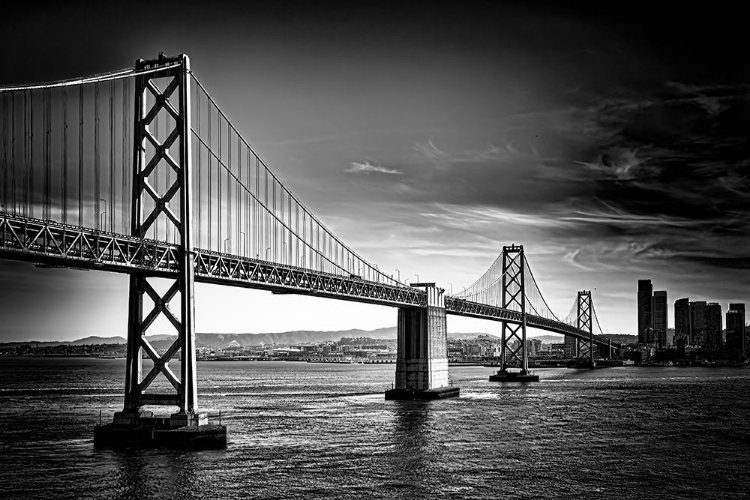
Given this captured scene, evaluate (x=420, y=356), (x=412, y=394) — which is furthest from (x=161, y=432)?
(x=420, y=356)

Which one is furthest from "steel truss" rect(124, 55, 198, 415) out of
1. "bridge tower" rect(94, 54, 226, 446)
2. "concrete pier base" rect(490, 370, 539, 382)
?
"concrete pier base" rect(490, 370, 539, 382)

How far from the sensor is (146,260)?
135 ft

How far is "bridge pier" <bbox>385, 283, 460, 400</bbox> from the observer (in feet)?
262

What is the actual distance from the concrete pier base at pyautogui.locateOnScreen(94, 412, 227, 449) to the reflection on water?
0.75 m

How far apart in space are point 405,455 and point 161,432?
11.2m

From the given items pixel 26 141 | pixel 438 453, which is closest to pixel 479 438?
pixel 438 453

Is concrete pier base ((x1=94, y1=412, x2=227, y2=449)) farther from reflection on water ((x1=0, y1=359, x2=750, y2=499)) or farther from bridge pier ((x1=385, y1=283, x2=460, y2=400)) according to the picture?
bridge pier ((x1=385, y1=283, x2=460, y2=400))

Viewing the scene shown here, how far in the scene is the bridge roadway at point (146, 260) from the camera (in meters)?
35.6

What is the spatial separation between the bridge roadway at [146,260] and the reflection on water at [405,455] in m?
8.18

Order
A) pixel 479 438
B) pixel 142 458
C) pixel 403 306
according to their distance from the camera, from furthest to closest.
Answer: pixel 403 306
pixel 479 438
pixel 142 458

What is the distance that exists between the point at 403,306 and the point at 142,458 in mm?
42853

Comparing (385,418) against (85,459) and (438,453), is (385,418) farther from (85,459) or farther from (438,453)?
(85,459)

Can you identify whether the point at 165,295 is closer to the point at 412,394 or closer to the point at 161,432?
the point at 161,432

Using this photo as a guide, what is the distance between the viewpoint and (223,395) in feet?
304
